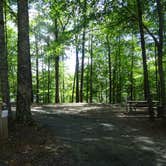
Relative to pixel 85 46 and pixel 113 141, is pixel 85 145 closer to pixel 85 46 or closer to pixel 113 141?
pixel 113 141

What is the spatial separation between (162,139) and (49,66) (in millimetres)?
31611

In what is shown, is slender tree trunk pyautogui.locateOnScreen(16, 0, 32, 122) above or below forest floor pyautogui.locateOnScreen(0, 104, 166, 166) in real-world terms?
above

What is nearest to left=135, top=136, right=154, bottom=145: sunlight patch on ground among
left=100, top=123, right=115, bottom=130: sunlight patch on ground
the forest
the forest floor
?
the forest floor

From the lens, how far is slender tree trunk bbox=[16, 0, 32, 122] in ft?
31.9

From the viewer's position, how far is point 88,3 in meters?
13.7

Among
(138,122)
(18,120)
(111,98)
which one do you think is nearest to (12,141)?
(18,120)

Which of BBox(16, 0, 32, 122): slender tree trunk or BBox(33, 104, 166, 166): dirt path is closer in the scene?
BBox(33, 104, 166, 166): dirt path

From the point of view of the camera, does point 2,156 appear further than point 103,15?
No

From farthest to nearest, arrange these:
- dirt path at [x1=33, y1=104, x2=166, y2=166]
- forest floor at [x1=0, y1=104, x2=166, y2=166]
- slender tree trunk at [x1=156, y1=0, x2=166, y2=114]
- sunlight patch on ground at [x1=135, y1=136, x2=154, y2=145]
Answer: slender tree trunk at [x1=156, y1=0, x2=166, y2=114] < sunlight patch on ground at [x1=135, y1=136, x2=154, y2=145] < dirt path at [x1=33, y1=104, x2=166, y2=166] < forest floor at [x1=0, y1=104, x2=166, y2=166]

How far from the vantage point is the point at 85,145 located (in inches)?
301

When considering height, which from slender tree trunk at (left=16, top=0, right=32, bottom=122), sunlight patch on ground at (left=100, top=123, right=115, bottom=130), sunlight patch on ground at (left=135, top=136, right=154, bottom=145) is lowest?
sunlight patch on ground at (left=135, top=136, right=154, bottom=145)

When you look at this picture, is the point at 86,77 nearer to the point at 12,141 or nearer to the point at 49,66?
the point at 49,66

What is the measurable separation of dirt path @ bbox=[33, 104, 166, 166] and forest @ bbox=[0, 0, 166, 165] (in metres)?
1.61

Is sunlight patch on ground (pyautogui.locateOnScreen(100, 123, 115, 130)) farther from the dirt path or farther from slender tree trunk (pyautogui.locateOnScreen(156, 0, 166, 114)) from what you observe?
slender tree trunk (pyautogui.locateOnScreen(156, 0, 166, 114))
